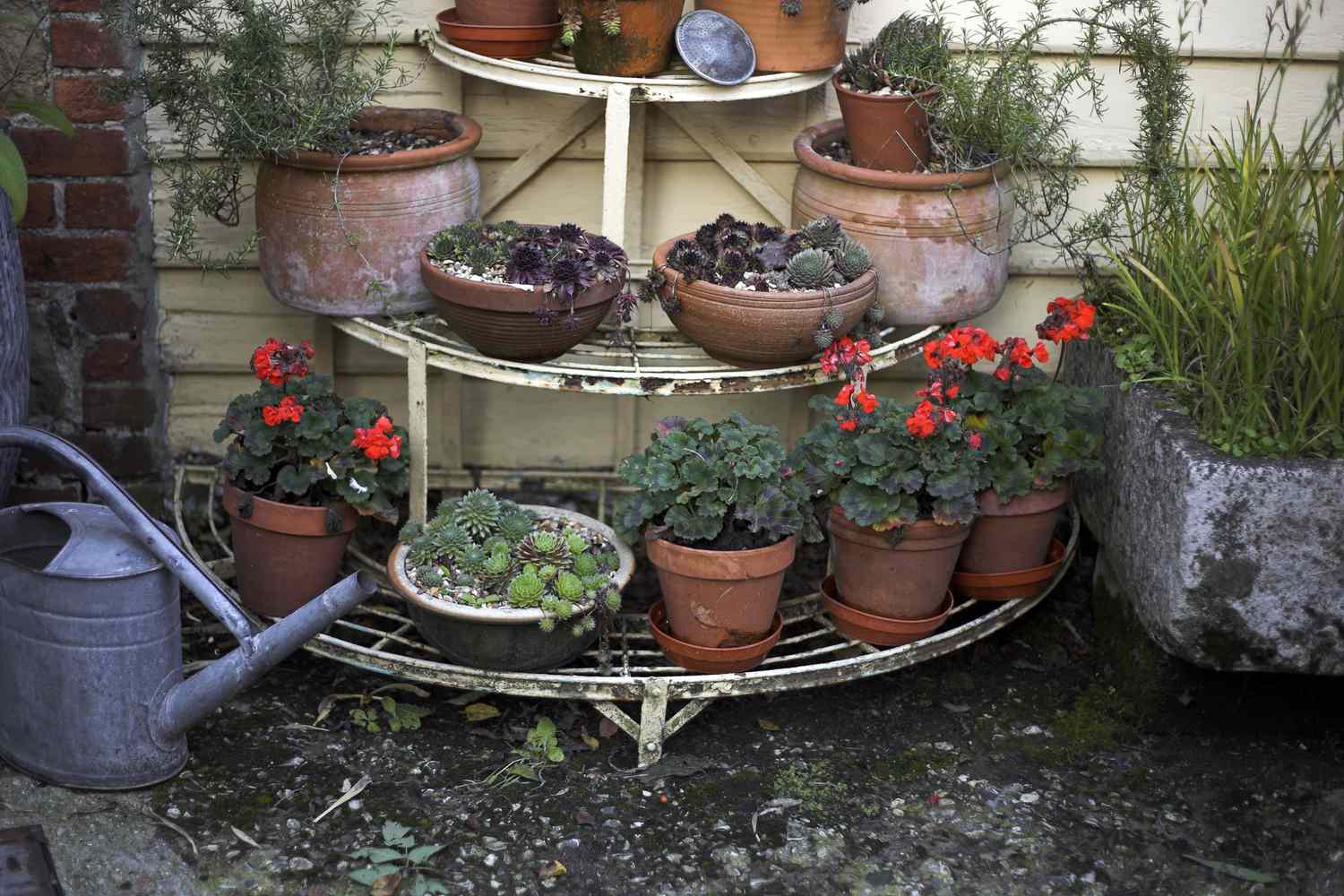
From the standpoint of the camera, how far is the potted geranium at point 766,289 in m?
2.76

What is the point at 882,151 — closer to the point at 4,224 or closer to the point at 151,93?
the point at 151,93

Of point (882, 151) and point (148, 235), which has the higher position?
point (882, 151)

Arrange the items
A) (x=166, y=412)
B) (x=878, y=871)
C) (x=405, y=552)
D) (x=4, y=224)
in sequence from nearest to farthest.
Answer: (x=878, y=871) < (x=4, y=224) < (x=405, y=552) < (x=166, y=412)

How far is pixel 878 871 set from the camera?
2.44m

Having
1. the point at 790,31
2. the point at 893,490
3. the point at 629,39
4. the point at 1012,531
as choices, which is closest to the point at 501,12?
the point at 629,39

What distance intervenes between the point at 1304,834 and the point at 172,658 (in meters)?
2.08

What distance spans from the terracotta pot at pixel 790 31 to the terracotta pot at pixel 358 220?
631mm

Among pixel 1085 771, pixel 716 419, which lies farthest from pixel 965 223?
pixel 1085 771

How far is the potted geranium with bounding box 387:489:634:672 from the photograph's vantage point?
2648mm

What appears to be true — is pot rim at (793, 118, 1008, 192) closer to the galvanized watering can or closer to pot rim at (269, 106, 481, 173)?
pot rim at (269, 106, 481, 173)

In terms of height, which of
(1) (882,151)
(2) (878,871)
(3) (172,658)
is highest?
(1) (882,151)

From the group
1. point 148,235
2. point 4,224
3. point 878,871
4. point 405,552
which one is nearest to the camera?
point 878,871

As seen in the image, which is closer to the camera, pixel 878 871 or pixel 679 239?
pixel 878 871

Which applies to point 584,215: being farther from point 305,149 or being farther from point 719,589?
point 719,589
